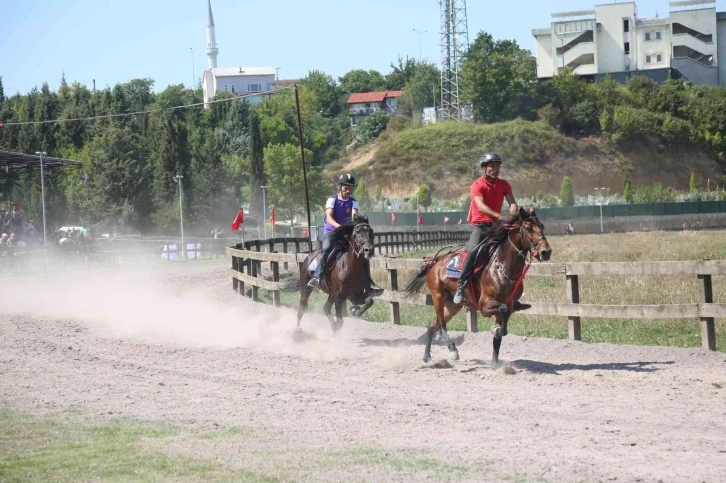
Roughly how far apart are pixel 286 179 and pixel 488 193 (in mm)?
81759

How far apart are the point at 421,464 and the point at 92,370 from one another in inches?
282

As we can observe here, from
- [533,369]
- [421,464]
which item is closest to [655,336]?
[533,369]

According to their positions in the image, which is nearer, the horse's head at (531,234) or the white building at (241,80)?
the horse's head at (531,234)

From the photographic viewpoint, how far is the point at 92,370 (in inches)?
521

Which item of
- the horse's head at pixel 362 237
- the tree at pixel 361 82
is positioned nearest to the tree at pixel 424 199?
the horse's head at pixel 362 237

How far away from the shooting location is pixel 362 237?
15109mm

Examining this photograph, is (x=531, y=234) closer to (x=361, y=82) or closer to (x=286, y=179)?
(x=286, y=179)

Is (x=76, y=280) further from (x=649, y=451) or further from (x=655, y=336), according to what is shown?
(x=649, y=451)

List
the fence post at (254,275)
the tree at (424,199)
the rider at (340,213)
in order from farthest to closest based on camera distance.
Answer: the tree at (424,199) < the fence post at (254,275) < the rider at (340,213)

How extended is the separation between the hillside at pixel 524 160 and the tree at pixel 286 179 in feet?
61.6

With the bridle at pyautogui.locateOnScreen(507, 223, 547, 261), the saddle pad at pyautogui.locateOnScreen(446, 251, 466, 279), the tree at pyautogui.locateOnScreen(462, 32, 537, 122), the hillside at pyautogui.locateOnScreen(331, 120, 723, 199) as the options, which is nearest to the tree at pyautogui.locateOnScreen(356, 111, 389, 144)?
the tree at pyautogui.locateOnScreen(462, 32, 537, 122)

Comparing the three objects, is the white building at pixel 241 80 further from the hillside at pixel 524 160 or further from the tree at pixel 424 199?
the tree at pixel 424 199

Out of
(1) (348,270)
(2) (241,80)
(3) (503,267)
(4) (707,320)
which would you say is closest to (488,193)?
(3) (503,267)

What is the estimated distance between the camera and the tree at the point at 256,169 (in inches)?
3792
